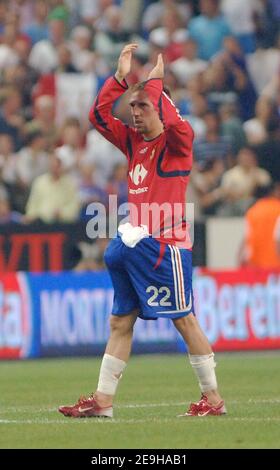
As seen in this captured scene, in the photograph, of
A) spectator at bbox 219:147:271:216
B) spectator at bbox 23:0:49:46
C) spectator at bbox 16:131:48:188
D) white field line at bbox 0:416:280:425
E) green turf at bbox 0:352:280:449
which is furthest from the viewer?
spectator at bbox 23:0:49:46

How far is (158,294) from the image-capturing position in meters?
10.2

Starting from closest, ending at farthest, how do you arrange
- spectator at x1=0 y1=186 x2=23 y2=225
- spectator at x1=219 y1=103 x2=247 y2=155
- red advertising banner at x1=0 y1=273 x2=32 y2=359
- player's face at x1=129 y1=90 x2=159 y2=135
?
player's face at x1=129 y1=90 x2=159 y2=135, red advertising banner at x1=0 y1=273 x2=32 y2=359, spectator at x1=0 y1=186 x2=23 y2=225, spectator at x1=219 y1=103 x2=247 y2=155

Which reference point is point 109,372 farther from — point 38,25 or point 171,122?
point 38,25

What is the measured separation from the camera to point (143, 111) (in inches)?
A: 402

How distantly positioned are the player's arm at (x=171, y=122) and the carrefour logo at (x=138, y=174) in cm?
28

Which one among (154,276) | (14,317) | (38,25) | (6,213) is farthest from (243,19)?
(154,276)

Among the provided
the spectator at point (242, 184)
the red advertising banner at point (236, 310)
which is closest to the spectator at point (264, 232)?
the red advertising banner at point (236, 310)

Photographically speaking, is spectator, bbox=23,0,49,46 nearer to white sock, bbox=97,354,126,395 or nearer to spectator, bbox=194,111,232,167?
spectator, bbox=194,111,232,167

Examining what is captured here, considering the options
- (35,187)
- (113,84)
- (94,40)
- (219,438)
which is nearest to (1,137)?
(35,187)

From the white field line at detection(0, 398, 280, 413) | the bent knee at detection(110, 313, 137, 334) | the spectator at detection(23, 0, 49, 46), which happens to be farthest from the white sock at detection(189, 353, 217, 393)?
the spectator at detection(23, 0, 49, 46)

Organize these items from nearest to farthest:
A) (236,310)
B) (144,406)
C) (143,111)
Result: (143,111) < (144,406) < (236,310)

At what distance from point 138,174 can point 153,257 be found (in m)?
0.61

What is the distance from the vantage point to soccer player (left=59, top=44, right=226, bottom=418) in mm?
10211

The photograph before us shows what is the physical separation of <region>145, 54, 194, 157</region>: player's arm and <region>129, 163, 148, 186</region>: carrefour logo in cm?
28
